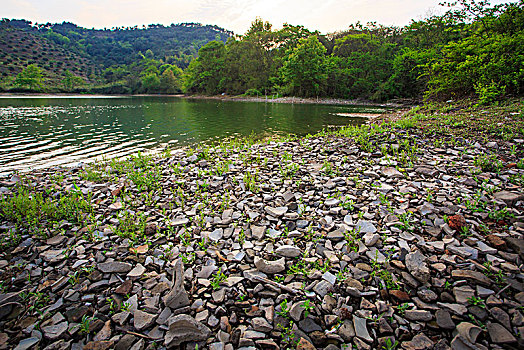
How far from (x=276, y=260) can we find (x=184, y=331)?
151cm

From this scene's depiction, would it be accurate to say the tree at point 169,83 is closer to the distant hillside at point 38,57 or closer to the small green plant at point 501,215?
the distant hillside at point 38,57

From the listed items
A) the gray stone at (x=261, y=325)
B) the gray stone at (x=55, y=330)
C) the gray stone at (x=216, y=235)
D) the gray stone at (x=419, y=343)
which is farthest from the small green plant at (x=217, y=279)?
the gray stone at (x=419, y=343)

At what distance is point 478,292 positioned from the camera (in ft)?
9.15

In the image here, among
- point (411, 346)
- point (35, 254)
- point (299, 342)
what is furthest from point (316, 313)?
point (35, 254)

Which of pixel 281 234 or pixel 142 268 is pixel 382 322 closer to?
pixel 281 234

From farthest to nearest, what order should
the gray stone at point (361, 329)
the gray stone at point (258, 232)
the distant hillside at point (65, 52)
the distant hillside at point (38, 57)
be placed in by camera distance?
1. the distant hillside at point (65, 52)
2. the distant hillside at point (38, 57)
3. the gray stone at point (258, 232)
4. the gray stone at point (361, 329)

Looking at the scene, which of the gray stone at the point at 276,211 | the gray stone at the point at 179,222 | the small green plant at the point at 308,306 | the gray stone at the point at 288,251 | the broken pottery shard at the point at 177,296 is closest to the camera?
the small green plant at the point at 308,306

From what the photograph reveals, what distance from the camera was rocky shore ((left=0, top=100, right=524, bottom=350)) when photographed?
2574 millimetres

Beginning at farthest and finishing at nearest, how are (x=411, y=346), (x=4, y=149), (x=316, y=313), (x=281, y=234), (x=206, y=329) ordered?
(x=4, y=149) → (x=281, y=234) → (x=316, y=313) → (x=206, y=329) → (x=411, y=346)

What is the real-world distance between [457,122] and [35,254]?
13.3 m

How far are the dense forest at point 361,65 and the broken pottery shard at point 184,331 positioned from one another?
17.1 m

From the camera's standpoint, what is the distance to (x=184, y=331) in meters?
2.56

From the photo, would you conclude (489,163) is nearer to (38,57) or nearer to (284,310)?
(284,310)

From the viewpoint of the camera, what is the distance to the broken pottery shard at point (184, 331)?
2.50 m
